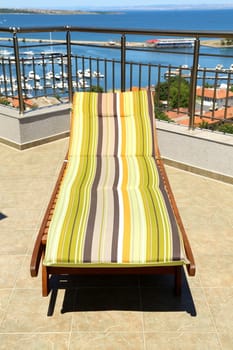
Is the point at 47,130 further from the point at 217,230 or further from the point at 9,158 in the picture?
the point at 217,230

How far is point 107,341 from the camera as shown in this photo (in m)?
2.22

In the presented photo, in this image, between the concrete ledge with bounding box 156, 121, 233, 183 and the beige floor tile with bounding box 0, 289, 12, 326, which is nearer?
the beige floor tile with bounding box 0, 289, 12, 326

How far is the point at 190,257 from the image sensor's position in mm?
2291

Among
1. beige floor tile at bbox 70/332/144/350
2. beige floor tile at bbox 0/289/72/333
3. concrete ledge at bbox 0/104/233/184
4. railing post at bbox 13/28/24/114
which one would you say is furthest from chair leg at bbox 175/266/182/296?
railing post at bbox 13/28/24/114

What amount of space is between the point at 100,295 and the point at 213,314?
2.50 feet

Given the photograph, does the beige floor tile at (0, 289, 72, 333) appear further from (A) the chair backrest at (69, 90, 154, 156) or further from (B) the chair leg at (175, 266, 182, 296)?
(A) the chair backrest at (69, 90, 154, 156)

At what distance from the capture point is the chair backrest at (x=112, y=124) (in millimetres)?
3832

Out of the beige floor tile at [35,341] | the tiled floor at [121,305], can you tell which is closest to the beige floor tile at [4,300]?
the tiled floor at [121,305]

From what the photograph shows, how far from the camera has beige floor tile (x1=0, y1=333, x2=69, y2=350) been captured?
2.18 meters

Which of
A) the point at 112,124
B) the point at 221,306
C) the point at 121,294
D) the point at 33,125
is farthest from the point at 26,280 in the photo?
the point at 33,125

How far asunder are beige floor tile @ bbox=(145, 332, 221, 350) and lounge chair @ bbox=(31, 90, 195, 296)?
363 millimetres

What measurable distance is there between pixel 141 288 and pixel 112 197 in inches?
27.8

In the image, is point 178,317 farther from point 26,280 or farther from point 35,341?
point 26,280

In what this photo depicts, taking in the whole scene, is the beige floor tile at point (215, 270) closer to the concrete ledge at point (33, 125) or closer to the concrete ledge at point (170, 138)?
the concrete ledge at point (170, 138)
